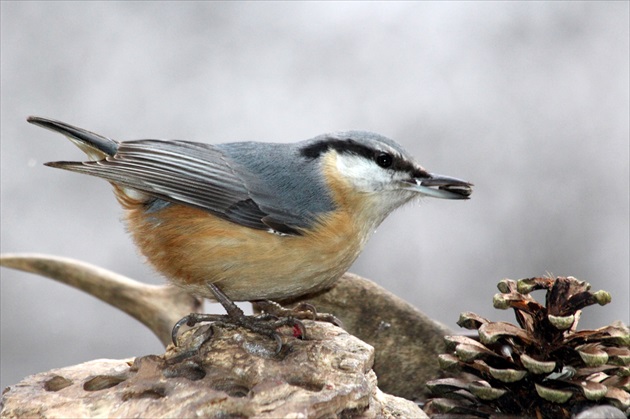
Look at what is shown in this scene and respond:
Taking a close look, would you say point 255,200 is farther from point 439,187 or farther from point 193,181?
point 439,187

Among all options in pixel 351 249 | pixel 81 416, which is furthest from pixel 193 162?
pixel 81 416

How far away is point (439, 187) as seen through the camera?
6.35ft

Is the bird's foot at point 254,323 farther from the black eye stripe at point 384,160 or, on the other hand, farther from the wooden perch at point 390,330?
the black eye stripe at point 384,160

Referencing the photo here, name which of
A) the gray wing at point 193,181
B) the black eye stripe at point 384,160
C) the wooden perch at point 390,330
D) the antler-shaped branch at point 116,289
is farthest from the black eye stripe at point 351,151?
the antler-shaped branch at point 116,289

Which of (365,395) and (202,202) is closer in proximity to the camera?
(365,395)

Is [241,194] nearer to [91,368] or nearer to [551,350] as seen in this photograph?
[91,368]

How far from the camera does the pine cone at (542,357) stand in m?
1.62

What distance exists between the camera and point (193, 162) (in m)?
1.94

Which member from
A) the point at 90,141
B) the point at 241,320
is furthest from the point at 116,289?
the point at 241,320

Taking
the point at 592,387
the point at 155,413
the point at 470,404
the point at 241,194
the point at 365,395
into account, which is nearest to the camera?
the point at 155,413

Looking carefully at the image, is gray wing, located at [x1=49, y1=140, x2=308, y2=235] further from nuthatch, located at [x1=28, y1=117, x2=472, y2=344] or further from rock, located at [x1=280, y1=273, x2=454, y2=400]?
rock, located at [x1=280, y1=273, x2=454, y2=400]

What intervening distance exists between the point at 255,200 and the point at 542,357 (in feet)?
2.53

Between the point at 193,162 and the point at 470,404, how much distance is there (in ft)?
2.97

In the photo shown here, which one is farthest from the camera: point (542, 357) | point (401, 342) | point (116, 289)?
point (116, 289)
